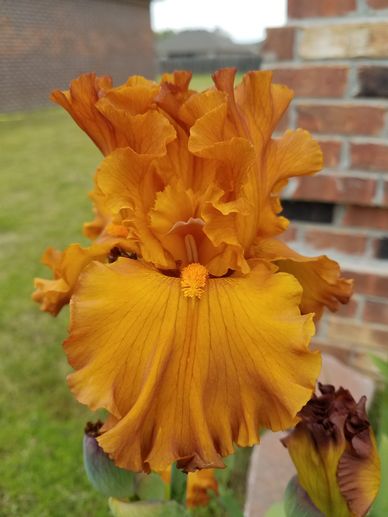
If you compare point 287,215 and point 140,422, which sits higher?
point 140,422

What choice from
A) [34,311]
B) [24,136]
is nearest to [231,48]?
[24,136]

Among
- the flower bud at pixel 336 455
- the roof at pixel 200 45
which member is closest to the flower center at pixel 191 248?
the flower bud at pixel 336 455

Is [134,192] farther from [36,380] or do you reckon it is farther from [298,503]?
[36,380]

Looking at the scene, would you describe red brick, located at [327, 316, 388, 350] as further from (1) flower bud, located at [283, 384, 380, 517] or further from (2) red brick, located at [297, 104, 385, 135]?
(1) flower bud, located at [283, 384, 380, 517]

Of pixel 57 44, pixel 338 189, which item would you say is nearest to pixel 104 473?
pixel 338 189

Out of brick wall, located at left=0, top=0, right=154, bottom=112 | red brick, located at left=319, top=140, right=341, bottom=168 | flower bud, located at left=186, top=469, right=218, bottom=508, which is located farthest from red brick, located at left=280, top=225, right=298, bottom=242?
brick wall, located at left=0, top=0, right=154, bottom=112

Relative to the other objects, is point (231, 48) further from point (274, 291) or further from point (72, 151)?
point (274, 291)
